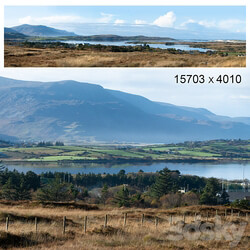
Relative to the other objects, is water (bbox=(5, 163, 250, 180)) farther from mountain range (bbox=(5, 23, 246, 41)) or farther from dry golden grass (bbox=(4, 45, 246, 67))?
dry golden grass (bbox=(4, 45, 246, 67))

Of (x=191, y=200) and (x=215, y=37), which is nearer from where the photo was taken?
(x=215, y=37)

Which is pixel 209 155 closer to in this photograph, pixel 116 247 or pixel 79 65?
pixel 79 65

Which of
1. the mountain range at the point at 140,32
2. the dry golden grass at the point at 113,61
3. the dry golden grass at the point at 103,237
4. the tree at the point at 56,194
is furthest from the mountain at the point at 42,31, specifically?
the dry golden grass at the point at 103,237

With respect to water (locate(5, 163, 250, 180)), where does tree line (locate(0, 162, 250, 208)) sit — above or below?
above

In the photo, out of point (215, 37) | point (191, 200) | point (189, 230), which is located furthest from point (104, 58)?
point (191, 200)

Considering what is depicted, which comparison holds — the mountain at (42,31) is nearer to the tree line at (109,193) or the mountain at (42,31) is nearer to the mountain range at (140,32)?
the mountain range at (140,32)

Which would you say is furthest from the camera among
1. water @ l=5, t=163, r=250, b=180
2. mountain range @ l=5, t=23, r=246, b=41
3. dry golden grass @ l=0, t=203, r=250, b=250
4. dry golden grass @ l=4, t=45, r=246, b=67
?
water @ l=5, t=163, r=250, b=180

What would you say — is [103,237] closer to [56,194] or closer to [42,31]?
[56,194]

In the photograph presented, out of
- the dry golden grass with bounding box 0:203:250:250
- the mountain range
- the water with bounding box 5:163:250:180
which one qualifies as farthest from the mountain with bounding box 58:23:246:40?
the water with bounding box 5:163:250:180
